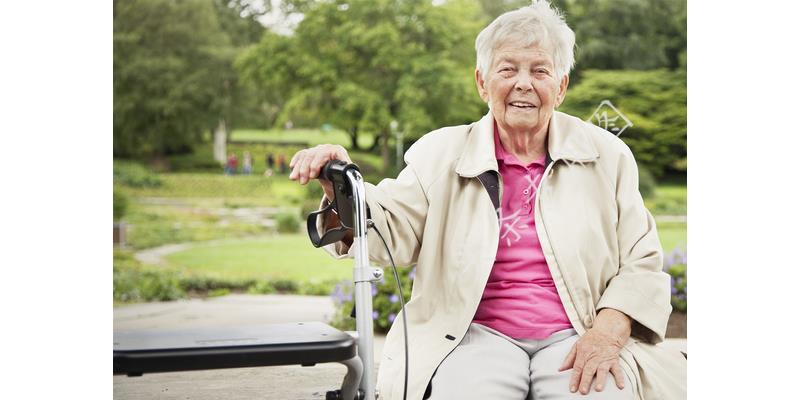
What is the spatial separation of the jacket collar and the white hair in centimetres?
12

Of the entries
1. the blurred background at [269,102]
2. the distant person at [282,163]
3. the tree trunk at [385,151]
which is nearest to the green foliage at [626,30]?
the blurred background at [269,102]

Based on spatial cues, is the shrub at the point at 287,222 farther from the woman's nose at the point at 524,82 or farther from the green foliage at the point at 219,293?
the woman's nose at the point at 524,82

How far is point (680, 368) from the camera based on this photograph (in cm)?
194

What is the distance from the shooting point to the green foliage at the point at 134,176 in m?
7.45

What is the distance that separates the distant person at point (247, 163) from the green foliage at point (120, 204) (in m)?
1.04

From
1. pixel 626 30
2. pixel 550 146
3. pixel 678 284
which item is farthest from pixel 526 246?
pixel 626 30

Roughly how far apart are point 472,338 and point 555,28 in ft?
2.34

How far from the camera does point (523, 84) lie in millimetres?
1942

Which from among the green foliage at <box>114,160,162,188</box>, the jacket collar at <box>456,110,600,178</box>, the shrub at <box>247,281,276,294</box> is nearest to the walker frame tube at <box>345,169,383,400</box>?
the jacket collar at <box>456,110,600,178</box>

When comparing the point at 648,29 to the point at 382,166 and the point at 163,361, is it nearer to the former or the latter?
the point at 382,166

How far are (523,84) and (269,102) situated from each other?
575 centimetres

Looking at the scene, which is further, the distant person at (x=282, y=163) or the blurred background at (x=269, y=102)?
the distant person at (x=282, y=163)
